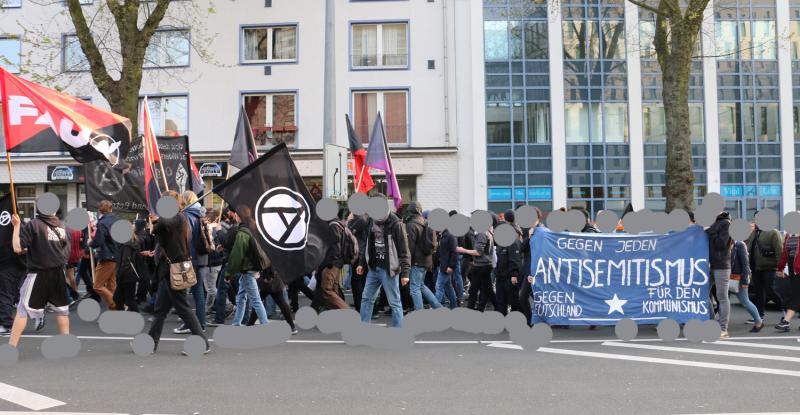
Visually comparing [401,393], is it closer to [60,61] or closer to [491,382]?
[491,382]

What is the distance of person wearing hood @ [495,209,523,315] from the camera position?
10.8 metres

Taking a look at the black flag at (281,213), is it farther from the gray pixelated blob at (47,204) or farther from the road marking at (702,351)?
the road marking at (702,351)

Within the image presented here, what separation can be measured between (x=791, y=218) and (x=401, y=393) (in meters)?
6.36

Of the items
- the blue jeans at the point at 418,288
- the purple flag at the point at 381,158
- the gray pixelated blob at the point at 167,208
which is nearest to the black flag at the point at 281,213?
the gray pixelated blob at the point at 167,208

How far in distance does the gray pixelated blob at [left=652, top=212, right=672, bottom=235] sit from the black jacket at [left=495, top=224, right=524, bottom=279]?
1.90 m

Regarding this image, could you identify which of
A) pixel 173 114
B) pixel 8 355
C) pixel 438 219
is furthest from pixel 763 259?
pixel 173 114

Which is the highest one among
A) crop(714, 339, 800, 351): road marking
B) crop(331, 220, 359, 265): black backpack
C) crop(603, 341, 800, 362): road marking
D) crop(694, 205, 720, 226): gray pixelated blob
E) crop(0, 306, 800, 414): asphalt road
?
crop(694, 205, 720, 226): gray pixelated blob

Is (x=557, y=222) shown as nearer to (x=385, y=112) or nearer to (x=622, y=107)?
(x=385, y=112)

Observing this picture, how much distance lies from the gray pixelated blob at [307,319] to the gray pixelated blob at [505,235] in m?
2.92

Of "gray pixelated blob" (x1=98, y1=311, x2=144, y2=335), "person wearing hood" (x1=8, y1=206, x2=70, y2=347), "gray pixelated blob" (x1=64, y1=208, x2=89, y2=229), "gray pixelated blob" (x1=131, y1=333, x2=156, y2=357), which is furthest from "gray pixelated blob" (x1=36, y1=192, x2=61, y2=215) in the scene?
"gray pixelated blob" (x1=98, y1=311, x2=144, y2=335)

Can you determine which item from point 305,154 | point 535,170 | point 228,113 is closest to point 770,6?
point 535,170

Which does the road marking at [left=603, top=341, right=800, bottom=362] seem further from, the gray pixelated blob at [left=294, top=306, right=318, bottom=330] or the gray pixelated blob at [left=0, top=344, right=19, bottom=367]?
the gray pixelated blob at [left=0, top=344, right=19, bottom=367]

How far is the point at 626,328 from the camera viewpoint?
9680mm

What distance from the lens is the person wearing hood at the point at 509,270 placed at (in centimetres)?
1076
